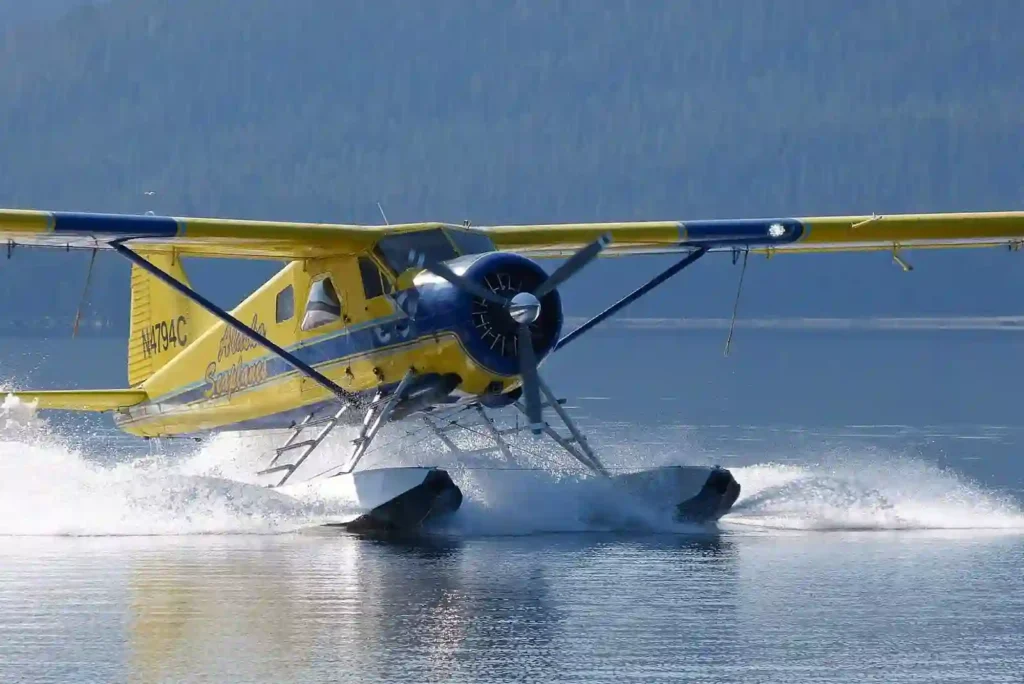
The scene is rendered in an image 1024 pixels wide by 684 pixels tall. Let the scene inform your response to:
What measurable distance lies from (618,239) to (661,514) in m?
2.73

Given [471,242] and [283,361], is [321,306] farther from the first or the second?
[471,242]

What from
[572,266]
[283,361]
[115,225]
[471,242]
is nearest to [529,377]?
[572,266]

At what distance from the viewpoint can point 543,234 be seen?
16.2 metres

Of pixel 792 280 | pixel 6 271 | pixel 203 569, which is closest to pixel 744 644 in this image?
pixel 203 569

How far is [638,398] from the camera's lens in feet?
113

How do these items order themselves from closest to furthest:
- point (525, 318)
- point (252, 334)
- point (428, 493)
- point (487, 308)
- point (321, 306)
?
1. point (525, 318)
2. point (428, 493)
3. point (487, 308)
4. point (252, 334)
5. point (321, 306)

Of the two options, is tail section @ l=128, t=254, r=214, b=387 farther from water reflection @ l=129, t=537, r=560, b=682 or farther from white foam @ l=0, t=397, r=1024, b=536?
water reflection @ l=129, t=537, r=560, b=682

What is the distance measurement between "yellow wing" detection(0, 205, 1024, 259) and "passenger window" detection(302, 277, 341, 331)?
265mm

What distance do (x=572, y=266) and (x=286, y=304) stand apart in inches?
111

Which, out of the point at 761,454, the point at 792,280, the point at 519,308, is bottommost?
the point at 792,280

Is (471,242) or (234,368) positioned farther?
(234,368)

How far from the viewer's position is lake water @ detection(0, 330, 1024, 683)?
888 cm

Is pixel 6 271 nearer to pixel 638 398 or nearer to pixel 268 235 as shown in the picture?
pixel 638 398

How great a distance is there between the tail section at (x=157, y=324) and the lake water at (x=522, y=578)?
1.11m
